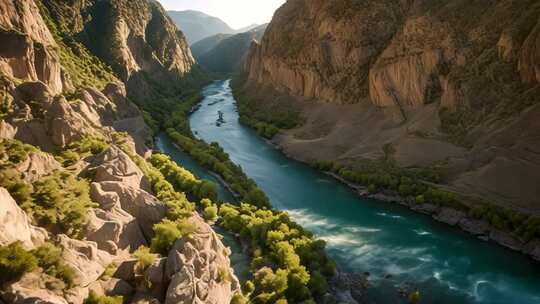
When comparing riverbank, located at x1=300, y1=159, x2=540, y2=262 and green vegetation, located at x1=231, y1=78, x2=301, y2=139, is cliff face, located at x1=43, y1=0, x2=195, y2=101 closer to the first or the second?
green vegetation, located at x1=231, y1=78, x2=301, y2=139

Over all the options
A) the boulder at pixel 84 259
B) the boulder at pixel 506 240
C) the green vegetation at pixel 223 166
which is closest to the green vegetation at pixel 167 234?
the boulder at pixel 84 259

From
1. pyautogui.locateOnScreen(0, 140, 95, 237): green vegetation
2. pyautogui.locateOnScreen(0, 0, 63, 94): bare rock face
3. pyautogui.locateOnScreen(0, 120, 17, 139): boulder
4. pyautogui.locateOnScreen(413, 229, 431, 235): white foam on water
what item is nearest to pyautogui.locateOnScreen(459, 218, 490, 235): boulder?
pyautogui.locateOnScreen(413, 229, 431, 235): white foam on water

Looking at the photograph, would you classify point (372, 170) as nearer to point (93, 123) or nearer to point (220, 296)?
point (93, 123)

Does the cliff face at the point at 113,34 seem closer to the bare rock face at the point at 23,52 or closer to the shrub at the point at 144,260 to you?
the bare rock face at the point at 23,52

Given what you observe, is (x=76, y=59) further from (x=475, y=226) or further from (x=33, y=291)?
(x=33, y=291)

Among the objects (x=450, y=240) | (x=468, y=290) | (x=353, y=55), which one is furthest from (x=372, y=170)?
(x=353, y=55)

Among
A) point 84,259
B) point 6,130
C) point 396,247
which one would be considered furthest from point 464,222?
point 6,130
